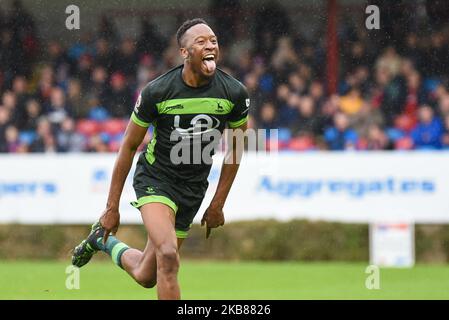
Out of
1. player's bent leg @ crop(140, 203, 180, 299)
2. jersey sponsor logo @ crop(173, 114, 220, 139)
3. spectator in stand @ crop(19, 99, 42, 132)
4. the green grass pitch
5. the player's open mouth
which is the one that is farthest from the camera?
spectator in stand @ crop(19, 99, 42, 132)

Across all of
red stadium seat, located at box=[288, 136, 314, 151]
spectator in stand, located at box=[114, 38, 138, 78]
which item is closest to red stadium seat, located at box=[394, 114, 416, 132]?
red stadium seat, located at box=[288, 136, 314, 151]

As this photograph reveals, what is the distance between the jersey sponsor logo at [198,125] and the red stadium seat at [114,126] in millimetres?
8909

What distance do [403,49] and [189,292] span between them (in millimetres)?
7448

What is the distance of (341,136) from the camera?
16.9 m

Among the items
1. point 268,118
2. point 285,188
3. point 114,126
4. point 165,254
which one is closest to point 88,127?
point 114,126

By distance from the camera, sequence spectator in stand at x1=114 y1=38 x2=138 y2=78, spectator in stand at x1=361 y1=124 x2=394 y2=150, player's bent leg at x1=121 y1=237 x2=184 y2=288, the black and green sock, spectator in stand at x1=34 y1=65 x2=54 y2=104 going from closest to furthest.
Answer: player's bent leg at x1=121 y1=237 x2=184 y2=288, the black and green sock, spectator in stand at x1=361 y1=124 x2=394 y2=150, spectator in stand at x1=34 y1=65 x2=54 y2=104, spectator in stand at x1=114 y1=38 x2=138 y2=78

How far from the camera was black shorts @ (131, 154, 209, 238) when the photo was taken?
8827 millimetres

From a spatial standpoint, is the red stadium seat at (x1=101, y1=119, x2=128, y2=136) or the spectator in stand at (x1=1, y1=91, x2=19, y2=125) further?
the spectator in stand at (x1=1, y1=91, x2=19, y2=125)

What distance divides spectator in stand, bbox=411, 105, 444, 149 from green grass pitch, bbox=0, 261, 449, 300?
1.95m

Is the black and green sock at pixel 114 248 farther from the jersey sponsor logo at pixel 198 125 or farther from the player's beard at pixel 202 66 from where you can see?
the player's beard at pixel 202 66

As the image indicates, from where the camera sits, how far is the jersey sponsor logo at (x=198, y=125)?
346 inches

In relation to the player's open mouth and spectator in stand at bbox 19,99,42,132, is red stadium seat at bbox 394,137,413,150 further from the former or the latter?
the player's open mouth

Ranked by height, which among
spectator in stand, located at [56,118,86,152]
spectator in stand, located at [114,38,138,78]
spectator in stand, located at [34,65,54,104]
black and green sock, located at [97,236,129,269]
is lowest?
black and green sock, located at [97,236,129,269]

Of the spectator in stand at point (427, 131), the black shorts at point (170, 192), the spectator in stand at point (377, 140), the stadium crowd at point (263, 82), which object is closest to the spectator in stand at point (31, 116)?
the stadium crowd at point (263, 82)
